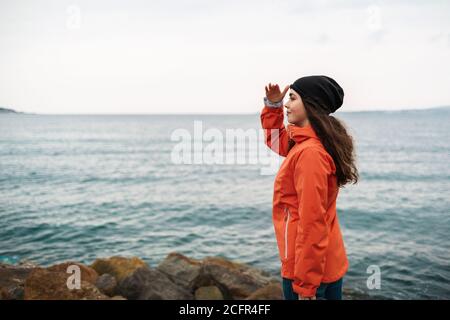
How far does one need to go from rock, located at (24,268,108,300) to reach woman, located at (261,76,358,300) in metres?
5.13

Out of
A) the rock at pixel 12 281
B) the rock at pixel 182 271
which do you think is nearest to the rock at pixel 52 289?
the rock at pixel 12 281

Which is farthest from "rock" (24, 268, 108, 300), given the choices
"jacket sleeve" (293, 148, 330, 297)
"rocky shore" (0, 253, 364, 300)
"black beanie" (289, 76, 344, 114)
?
"black beanie" (289, 76, 344, 114)

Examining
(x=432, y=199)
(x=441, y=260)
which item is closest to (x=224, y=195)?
(x=432, y=199)

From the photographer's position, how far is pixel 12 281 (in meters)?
8.38

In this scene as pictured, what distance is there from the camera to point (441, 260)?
43.9ft

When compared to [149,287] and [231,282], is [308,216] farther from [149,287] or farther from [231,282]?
[231,282]

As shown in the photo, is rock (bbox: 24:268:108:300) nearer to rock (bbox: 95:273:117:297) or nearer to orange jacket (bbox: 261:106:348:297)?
rock (bbox: 95:273:117:297)

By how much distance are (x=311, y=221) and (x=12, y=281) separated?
313 inches

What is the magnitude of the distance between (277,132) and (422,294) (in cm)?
972

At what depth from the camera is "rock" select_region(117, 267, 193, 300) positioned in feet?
27.4

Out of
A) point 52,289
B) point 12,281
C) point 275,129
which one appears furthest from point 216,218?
point 275,129

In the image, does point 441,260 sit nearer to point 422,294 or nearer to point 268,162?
point 422,294

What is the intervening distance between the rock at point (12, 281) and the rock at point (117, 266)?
175 cm

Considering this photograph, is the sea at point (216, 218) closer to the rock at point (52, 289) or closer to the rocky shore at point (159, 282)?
the rocky shore at point (159, 282)
